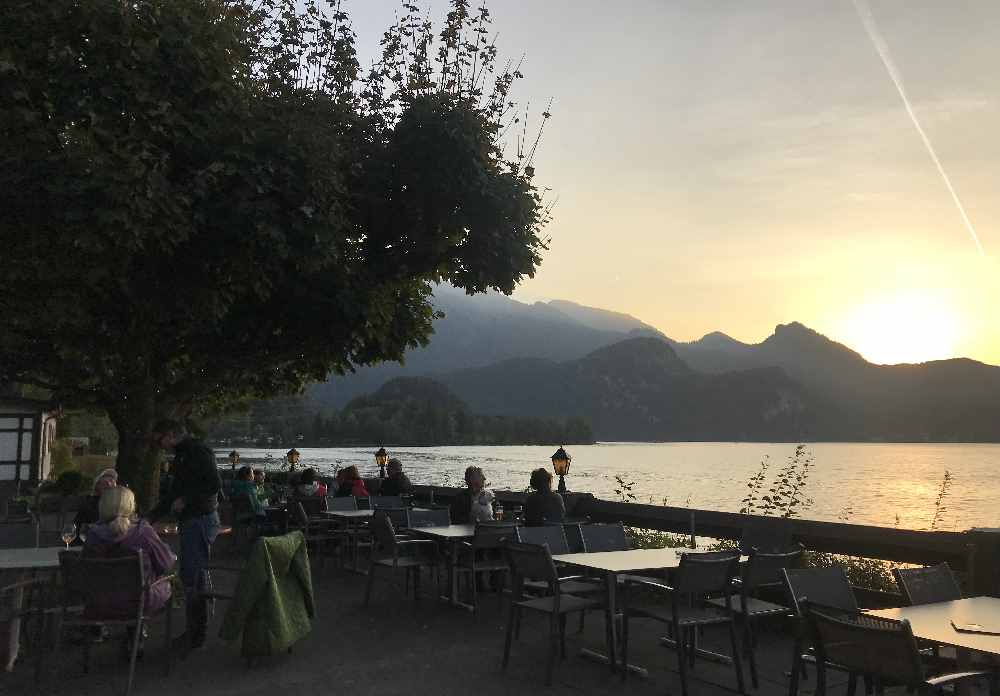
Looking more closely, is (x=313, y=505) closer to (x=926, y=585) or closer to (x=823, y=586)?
(x=823, y=586)

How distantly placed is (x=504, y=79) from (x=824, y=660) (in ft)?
31.8

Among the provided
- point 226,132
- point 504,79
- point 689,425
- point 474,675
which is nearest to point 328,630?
point 474,675

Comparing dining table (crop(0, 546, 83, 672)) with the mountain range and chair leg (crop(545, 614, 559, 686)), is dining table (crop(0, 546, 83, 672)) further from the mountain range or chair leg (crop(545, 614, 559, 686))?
the mountain range

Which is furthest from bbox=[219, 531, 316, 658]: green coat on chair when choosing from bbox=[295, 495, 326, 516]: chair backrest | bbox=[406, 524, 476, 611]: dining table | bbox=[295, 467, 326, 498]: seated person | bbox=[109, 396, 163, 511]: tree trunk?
bbox=[295, 467, 326, 498]: seated person

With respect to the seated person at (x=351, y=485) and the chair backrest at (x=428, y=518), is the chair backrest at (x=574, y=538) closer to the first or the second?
the chair backrest at (x=428, y=518)

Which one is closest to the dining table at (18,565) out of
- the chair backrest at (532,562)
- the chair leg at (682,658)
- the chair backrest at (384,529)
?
the chair backrest at (384,529)

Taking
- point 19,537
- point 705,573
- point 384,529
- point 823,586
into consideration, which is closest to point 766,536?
point 705,573

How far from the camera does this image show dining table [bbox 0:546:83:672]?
5773 millimetres

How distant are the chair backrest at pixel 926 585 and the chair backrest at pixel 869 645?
1042mm

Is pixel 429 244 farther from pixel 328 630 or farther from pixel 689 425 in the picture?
pixel 689 425

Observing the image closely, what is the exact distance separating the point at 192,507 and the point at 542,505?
3.60 meters

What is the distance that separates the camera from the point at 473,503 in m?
9.41

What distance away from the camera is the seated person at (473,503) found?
933 cm

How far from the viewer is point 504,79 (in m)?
12.1
